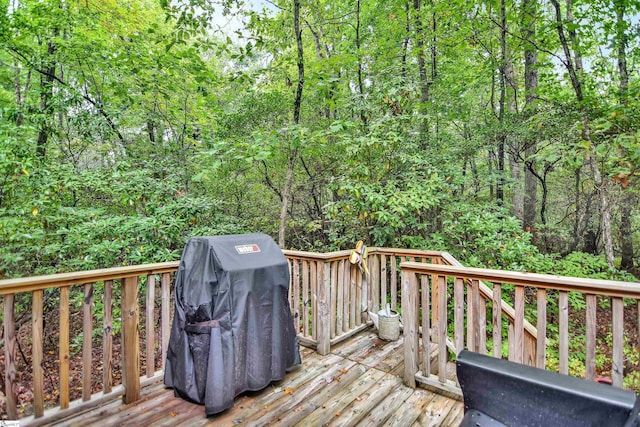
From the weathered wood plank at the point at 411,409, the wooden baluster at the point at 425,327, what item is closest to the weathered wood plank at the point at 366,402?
the weathered wood plank at the point at 411,409

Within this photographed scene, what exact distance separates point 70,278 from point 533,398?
2.40m

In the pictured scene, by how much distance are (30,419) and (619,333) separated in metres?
3.33

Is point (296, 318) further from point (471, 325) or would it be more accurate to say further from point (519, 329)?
point (519, 329)

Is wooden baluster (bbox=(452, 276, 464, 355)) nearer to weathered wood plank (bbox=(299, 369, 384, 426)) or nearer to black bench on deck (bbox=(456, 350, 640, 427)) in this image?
weathered wood plank (bbox=(299, 369, 384, 426))

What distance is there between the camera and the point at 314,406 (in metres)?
2.13

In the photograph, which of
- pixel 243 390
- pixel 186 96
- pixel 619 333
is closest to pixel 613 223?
pixel 619 333

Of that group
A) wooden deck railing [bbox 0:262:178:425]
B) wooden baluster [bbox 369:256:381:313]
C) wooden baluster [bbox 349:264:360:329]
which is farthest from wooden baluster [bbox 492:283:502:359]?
wooden deck railing [bbox 0:262:178:425]

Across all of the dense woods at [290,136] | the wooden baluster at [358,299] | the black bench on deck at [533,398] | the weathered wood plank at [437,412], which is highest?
the dense woods at [290,136]

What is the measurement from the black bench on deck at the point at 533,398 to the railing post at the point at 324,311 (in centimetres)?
182

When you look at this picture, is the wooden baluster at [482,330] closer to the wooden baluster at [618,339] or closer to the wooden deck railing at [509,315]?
the wooden deck railing at [509,315]

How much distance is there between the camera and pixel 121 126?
491 cm

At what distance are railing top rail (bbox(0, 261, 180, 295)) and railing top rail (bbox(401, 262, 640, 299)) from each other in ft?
6.64

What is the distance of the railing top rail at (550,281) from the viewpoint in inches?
58.5

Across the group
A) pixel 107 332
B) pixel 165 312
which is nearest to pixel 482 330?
pixel 165 312
